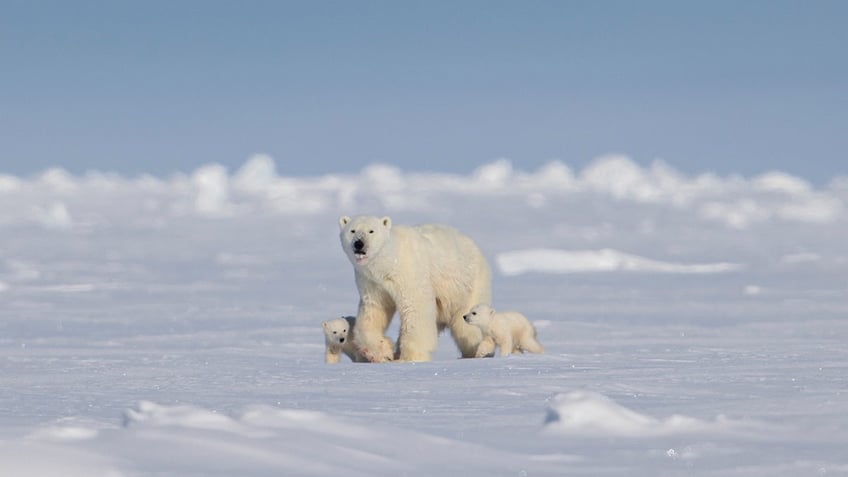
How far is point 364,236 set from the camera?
729 cm

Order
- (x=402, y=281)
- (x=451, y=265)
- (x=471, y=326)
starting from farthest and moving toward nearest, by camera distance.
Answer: (x=471, y=326)
(x=451, y=265)
(x=402, y=281)

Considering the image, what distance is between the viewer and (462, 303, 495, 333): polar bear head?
761 cm

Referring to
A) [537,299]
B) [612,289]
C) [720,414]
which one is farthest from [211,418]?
[612,289]

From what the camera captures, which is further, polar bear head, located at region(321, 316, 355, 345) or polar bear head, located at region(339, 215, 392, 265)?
polar bear head, located at region(321, 316, 355, 345)

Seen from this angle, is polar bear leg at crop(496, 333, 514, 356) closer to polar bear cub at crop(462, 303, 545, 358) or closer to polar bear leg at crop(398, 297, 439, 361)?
polar bear cub at crop(462, 303, 545, 358)

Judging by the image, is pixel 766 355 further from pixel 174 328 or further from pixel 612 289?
pixel 612 289

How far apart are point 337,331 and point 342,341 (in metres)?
0.09

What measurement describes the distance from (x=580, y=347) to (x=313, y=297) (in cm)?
677

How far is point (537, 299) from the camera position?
48.9 ft

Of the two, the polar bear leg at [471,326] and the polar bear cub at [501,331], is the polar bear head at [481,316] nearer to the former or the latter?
the polar bear cub at [501,331]

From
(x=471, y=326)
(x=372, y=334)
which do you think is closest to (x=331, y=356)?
(x=372, y=334)

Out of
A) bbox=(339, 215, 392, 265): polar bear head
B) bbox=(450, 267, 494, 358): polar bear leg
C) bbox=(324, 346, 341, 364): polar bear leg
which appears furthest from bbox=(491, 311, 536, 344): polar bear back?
bbox=(324, 346, 341, 364): polar bear leg

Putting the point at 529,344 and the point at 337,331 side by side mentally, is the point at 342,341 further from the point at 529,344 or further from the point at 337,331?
the point at 529,344

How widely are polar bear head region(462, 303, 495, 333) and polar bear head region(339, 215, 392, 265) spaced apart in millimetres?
758
